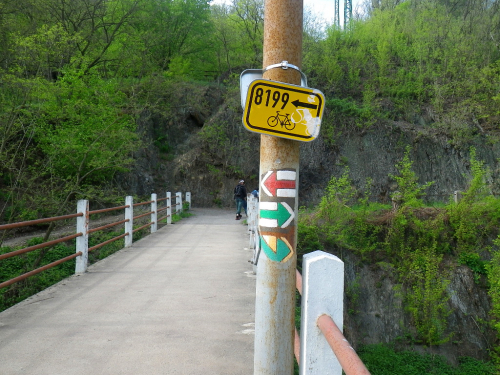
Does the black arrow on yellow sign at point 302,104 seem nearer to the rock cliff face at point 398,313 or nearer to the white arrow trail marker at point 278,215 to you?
the white arrow trail marker at point 278,215

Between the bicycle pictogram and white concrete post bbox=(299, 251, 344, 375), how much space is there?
896mm

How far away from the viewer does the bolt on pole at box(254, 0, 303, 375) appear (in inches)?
104

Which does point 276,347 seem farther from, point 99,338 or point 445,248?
point 445,248

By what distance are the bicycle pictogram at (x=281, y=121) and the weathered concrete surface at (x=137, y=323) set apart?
2537 mm

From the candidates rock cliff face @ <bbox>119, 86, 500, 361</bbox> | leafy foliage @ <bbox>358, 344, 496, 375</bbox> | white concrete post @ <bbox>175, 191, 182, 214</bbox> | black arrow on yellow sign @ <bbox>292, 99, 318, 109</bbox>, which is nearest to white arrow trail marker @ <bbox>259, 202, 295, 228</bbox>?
black arrow on yellow sign @ <bbox>292, 99, 318, 109</bbox>

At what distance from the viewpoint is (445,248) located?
54.6ft

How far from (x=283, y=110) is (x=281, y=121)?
66 mm

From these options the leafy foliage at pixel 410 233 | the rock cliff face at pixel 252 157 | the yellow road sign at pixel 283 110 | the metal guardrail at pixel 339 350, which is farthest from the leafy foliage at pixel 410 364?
the rock cliff face at pixel 252 157

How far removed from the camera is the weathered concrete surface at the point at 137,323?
4.18 m

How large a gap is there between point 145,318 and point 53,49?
17897 mm

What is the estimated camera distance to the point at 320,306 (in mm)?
1995

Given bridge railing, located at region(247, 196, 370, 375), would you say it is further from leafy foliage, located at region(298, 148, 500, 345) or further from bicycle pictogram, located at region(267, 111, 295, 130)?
leafy foliage, located at region(298, 148, 500, 345)

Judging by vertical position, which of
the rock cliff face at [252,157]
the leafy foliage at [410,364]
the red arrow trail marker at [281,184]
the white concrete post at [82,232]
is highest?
the rock cliff face at [252,157]

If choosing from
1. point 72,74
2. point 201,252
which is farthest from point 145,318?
point 72,74
